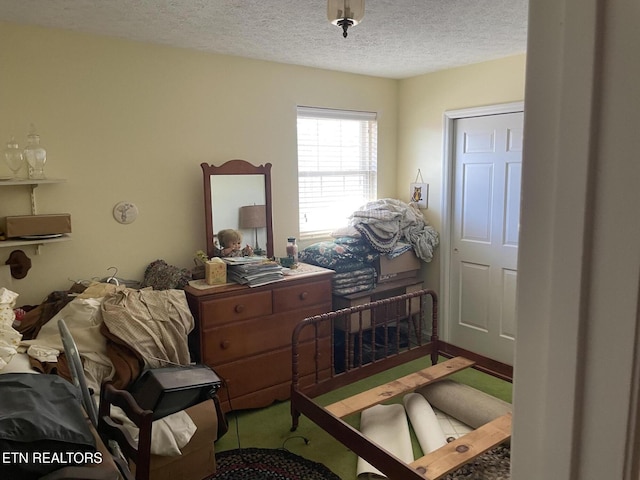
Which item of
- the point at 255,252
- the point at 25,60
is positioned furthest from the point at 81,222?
the point at 255,252

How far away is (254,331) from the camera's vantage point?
3121 mm

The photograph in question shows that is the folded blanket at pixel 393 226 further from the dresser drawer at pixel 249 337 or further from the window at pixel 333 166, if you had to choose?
the dresser drawer at pixel 249 337

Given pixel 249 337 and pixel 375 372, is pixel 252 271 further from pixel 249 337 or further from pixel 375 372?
pixel 375 372

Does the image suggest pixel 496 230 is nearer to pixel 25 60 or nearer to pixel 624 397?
pixel 25 60

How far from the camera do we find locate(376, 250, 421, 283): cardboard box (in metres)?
3.93

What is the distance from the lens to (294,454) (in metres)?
2.67

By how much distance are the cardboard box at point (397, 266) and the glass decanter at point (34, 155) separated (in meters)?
2.44

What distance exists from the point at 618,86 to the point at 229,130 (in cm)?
327

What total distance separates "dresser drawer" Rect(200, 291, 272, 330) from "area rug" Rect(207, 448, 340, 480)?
75 centimetres

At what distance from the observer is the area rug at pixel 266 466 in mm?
2488

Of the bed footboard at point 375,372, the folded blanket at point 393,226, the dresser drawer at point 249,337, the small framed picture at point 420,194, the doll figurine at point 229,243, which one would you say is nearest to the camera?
the bed footboard at point 375,372

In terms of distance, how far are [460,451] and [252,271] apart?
63.3 inches

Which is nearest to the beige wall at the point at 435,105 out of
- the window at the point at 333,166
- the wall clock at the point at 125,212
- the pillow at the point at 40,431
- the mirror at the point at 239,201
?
the window at the point at 333,166

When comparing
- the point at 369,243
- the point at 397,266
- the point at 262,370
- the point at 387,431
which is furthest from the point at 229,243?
the point at 387,431
